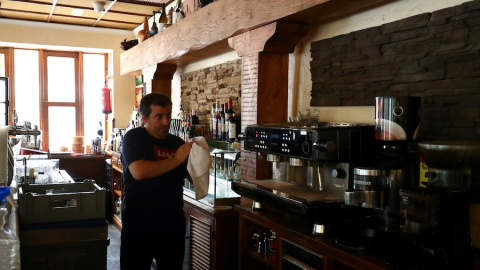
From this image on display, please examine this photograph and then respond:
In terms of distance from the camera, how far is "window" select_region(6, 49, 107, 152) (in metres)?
7.21

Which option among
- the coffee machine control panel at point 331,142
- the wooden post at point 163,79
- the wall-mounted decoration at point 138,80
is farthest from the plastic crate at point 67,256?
the wall-mounted decoration at point 138,80

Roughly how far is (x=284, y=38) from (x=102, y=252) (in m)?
1.80

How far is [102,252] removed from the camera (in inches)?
113

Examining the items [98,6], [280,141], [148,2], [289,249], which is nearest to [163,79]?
[148,2]

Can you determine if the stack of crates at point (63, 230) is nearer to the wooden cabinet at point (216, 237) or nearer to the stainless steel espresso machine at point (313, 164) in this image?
the wooden cabinet at point (216, 237)

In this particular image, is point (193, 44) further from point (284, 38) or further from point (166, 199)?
point (166, 199)

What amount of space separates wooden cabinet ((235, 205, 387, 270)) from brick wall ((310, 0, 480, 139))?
0.71 meters

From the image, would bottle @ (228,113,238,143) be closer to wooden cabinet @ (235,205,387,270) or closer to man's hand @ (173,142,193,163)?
wooden cabinet @ (235,205,387,270)

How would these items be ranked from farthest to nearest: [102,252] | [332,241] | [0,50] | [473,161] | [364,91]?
[0,50] < [102,252] < [364,91] < [332,241] < [473,161]

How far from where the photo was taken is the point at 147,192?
2656 mm

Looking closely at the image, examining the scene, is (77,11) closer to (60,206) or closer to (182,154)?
(60,206)

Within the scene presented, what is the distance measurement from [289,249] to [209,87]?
2.68 m

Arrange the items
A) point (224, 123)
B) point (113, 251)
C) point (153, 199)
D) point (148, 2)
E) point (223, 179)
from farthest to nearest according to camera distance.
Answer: point (148, 2)
point (113, 251)
point (224, 123)
point (223, 179)
point (153, 199)

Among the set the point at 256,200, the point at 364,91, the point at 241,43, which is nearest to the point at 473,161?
the point at 364,91
